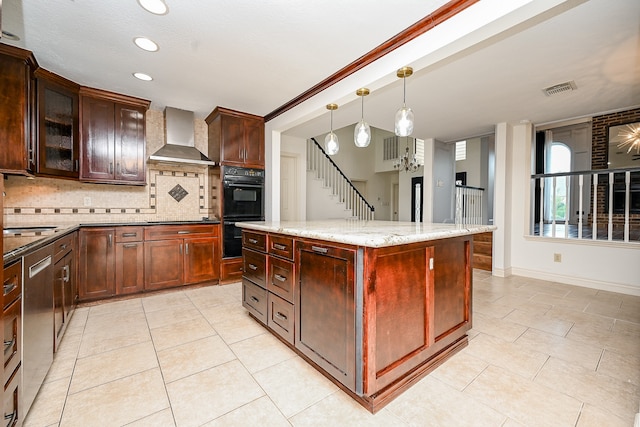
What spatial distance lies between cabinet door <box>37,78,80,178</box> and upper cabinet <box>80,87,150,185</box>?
0.07 metres

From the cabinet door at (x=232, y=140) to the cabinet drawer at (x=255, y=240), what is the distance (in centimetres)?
175

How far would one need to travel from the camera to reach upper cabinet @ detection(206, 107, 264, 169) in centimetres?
392

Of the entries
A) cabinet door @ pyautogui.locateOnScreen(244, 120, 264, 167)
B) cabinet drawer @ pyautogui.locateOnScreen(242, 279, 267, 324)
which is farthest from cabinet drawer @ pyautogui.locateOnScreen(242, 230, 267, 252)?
cabinet door @ pyautogui.locateOnScreen(244, 120, 264, 167)

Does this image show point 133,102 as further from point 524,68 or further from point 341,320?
point 524,68

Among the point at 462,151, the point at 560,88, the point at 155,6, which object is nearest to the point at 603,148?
the point at 462,151

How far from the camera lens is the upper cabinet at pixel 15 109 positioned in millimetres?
2486

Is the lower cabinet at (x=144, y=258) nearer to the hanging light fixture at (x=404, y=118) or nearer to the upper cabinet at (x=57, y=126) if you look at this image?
the upper cabinet at (x=57, y=126)

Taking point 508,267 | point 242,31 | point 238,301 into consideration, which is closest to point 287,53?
point 242,31

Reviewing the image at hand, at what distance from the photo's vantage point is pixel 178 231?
11.6ft

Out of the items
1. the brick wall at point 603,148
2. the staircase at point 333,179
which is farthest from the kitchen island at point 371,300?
the brick wall at point 603,148

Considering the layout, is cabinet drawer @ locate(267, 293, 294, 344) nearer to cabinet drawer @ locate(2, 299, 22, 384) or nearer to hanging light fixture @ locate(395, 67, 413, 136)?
cabinet drawer @ locate(2, 299, 22, 384)

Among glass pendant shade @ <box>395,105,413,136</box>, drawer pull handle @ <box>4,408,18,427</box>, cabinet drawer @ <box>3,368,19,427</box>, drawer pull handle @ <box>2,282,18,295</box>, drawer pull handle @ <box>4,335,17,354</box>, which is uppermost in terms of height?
glass pendant shade @ <box>395,105,413,136</box>

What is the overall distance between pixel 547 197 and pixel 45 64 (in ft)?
31.6

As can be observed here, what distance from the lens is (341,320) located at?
1.60 metres
